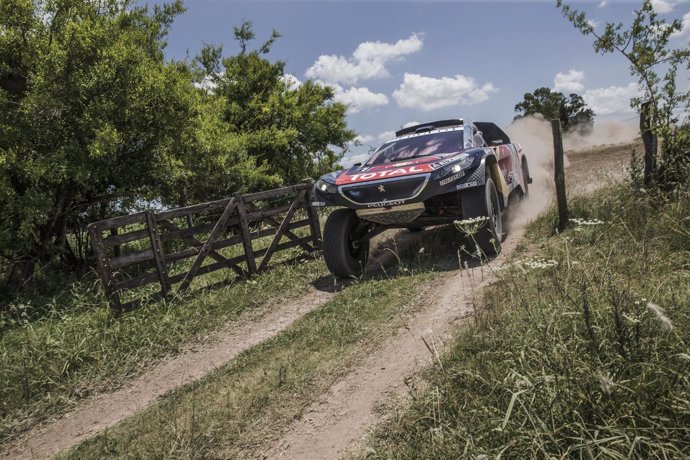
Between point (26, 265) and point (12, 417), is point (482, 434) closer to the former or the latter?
point (12, 417)

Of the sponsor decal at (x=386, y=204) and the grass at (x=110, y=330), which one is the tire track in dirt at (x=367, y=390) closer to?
the grass at (x=110, y=330)

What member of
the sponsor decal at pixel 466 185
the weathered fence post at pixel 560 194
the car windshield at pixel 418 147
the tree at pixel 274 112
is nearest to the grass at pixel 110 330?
the sponsor decal at pixel 466 185

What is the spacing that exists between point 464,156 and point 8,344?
670cm

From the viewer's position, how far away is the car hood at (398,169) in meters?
6.40

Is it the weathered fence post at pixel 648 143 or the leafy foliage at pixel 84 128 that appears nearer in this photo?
the weathered fence post at pixel 648 143

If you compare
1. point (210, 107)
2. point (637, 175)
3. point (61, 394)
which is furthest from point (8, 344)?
point (637, 175)

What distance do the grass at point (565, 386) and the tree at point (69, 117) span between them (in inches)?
279

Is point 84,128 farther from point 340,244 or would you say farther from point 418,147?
point 418,147

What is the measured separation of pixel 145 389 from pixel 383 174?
4.06m

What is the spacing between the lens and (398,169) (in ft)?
21.7

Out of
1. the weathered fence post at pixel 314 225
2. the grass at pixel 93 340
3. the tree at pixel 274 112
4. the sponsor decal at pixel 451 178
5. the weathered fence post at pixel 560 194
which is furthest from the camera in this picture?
the tree at pixel 274 112

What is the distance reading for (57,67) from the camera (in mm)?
7793

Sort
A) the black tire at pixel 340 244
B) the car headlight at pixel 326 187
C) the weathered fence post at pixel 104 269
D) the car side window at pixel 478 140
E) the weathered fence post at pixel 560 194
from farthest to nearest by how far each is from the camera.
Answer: the car side window at pixel 478 140 < the weathered fence post at pixel 560 194 < the black tire at pixel 340 244 < the car headlight at pixel 326 187 < the weathered fence post at pixel 104 269

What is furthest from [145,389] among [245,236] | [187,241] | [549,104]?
[549,104]
